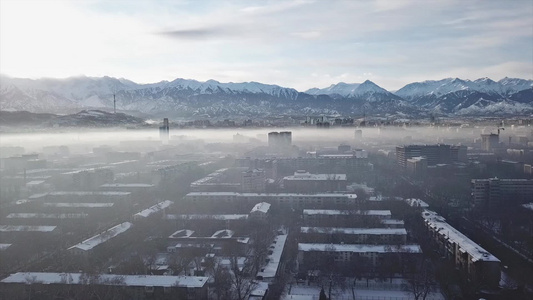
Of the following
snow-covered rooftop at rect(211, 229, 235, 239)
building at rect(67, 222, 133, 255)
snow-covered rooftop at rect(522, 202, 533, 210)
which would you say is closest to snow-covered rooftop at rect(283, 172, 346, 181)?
snow-covered rooftop at rect(522, 202, 533, 210)

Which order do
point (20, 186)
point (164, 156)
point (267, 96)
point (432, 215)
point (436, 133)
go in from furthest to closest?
point (267, 96), point (436, 133), point (164, 156), point (20, 186), point (432, 215)

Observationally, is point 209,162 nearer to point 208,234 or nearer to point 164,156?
point 164,156

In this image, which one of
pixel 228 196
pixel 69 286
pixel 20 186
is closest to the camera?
pixel 69 286

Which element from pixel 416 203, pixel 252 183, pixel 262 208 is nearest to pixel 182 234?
pixel 262 208

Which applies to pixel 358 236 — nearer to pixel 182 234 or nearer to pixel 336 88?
pixel 182 234

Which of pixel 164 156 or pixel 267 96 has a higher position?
pixel 267 96

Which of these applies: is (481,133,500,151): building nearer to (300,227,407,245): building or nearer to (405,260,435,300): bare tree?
(300,227,407,245): building

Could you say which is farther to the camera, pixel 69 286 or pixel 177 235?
pixel 177 235

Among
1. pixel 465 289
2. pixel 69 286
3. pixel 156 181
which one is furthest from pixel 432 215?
pixel 156 181
